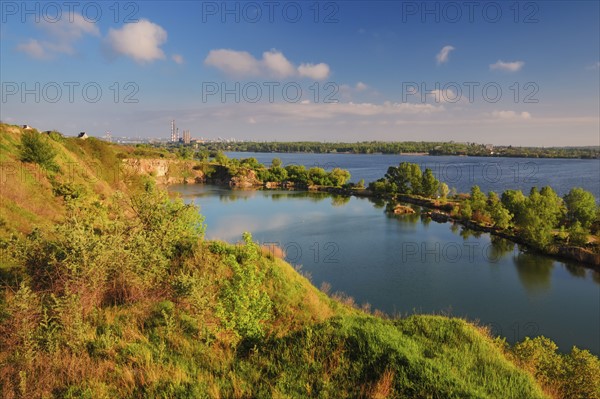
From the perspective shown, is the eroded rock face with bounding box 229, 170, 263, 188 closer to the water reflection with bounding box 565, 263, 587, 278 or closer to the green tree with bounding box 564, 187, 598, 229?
the green tree with bounding box 564, 187, 598, 229

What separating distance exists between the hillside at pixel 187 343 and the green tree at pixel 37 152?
63.6 feet

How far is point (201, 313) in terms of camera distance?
953cm

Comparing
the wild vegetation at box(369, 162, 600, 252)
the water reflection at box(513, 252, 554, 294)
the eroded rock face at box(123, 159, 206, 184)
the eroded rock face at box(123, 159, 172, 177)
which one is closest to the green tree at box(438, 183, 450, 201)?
the wild vegetation at box(369, 162, 600, 252)

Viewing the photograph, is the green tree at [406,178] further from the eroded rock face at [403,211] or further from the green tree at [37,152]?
the green tree at [37,152]

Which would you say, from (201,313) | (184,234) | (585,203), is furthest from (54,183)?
(585,203)

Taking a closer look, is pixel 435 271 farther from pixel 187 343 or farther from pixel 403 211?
pixel 403 211

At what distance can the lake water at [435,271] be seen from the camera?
2479 cm

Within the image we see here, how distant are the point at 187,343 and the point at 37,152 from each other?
28511 mm

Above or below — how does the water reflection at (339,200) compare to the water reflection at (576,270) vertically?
above

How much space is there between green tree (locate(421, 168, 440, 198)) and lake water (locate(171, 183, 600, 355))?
18245 millimetres

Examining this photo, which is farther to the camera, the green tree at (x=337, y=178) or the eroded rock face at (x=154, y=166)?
the eroded rock face at (x=154, y=166)

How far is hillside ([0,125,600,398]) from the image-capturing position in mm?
6875

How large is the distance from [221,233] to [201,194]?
42.8 m

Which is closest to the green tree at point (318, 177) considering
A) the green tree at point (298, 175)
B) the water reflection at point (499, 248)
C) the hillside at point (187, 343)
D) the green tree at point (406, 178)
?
the green tree at point (298, 175)
